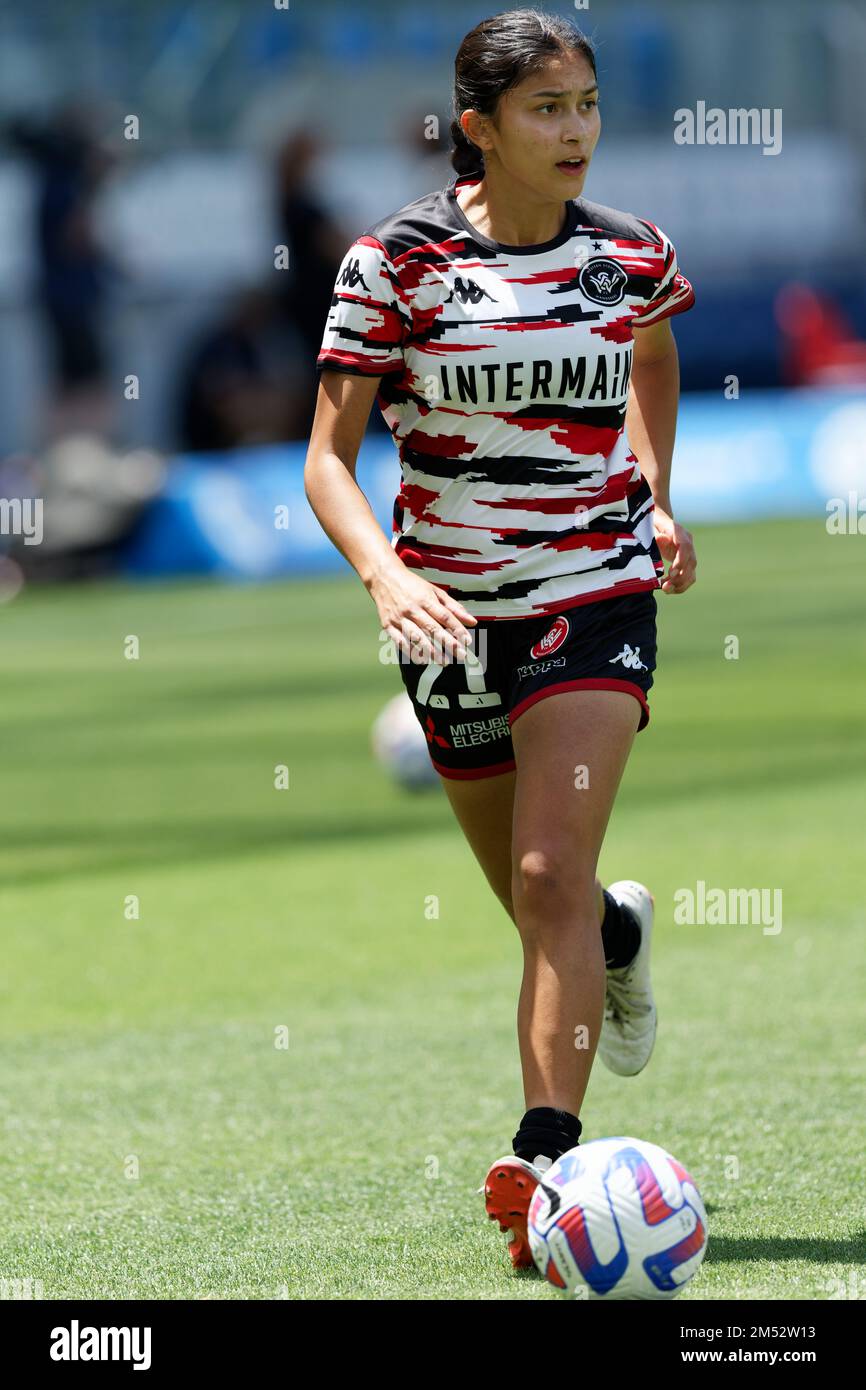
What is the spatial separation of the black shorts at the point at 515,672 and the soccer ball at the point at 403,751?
20.9ft

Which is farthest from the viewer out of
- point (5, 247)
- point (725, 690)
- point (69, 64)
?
point (69, 64)

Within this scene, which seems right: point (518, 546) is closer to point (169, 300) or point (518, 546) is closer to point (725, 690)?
point (725, 690)

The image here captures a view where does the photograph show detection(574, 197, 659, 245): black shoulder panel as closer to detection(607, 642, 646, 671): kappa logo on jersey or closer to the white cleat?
detection(607, 642, 646, 671): kappa logo on jersey

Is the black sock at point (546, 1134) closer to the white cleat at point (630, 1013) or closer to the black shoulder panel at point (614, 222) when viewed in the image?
the white cleat at point (630, 1013)

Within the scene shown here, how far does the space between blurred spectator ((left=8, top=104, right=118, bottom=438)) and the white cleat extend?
1671 centimetres

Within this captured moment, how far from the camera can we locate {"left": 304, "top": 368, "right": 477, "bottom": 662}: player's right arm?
14.0 feet

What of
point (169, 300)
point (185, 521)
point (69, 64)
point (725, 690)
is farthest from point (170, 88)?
point (725, 690)

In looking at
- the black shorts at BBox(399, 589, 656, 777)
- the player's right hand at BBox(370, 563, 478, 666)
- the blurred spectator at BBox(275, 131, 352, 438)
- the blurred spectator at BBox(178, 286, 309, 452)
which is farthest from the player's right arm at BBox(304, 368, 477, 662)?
the blurred spectator at BBox(178, 286, 309, 452)

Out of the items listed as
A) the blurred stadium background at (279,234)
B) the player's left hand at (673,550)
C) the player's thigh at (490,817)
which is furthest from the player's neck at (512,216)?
the blurred stadium background at (279,234)

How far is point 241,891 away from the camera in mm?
9133

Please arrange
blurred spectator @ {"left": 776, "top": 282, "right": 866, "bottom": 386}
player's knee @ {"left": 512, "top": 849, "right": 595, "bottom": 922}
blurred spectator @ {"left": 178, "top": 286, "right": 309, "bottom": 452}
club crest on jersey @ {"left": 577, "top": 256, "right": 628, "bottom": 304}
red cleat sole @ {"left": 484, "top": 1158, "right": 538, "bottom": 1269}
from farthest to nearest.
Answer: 1. blurred spectator @ {"left": 776, "top": 282, "right": 866, "bottom": 386}
2. blurred spectator @ {"left": 178, "top": 286, "right": 309, "bottom": 452}
3. club crest on jersey @ {"left": 577, "top": 256, "right": 628, "bottom": 304}
4. player's knee @ {"left": 512, "top": 849, "right": 595, "bottom": 922}
5. red cleat sole @ {"left": 484, "top": 1158, "right": 538, "bottom": 1269}

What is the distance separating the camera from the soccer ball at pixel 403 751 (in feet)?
37.3

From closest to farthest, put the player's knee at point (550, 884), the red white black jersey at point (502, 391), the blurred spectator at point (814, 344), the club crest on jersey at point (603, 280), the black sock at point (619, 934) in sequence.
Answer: the player's knee at point (550, 884)
the red white black jersey at point (502, 391)
the club crest on jersey at point (603, 280)
the black sock at point (619, 934)
the blurred spectator at point (814, 344)

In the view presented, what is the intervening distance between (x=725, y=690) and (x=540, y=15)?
969 centimetres
